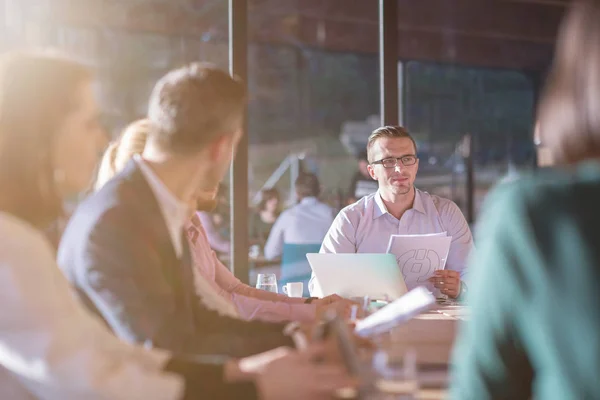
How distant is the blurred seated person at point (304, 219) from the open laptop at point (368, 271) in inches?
135

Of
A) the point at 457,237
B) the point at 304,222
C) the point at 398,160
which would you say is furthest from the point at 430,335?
the point at 304,222

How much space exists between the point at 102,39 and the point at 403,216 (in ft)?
16.6

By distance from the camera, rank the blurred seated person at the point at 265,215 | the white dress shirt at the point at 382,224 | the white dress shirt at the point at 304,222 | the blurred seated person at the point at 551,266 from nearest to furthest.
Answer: the blurred seated person at the point at 551,266 → the white dress shirt at the point at 382,224 → the white dress shirt at the point at 304,222 → the blurred seated person at the point at 265,215

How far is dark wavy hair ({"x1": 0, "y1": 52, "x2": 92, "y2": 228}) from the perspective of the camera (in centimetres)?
150

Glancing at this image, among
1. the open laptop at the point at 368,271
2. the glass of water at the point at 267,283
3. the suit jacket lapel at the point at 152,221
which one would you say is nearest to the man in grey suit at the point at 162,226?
the suit jacket lapel at the point at 152,221

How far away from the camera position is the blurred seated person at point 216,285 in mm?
2262

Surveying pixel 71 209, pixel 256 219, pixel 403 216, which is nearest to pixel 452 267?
pixel 403 216

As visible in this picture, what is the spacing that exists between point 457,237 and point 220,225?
364cm

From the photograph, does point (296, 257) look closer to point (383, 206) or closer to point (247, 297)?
point (383, 206)

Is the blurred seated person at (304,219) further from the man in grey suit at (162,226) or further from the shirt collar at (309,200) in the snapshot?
the man in grey suit at (162,226)

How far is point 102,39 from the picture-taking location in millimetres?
7645

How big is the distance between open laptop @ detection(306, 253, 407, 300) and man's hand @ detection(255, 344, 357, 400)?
4.08ft

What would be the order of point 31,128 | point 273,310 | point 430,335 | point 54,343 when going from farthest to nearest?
point 273,310 → point 430,335 → point 31,128 → point 54,343

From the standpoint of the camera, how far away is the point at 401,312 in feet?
5.28
